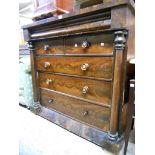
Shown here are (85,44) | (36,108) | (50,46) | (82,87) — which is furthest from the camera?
(36,108)

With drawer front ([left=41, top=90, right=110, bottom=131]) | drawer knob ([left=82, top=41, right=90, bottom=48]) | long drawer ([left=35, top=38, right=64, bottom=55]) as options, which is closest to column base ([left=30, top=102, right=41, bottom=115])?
drawer front ([left=41, top=90, right=110, bottom=131])

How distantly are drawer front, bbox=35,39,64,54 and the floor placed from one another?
671 mm

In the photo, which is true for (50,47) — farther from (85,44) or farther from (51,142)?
(51,142)

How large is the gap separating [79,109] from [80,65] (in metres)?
0.36

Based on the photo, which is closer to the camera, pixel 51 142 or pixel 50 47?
pixel 51 142

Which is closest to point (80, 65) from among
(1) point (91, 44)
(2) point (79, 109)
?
(1) point (91, 44)

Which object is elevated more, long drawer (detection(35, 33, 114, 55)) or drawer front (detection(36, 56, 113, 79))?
long drawer (detection(35, 33, 114, 55))

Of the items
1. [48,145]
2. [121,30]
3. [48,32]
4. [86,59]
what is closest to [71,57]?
[86,59]

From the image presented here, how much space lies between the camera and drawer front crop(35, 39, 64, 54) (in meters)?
A: 1.16

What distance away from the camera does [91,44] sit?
0.93m

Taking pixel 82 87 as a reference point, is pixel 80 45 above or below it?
above

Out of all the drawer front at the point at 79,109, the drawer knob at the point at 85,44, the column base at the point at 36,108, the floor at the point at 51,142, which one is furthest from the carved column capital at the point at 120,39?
the column base at the point at 36,108

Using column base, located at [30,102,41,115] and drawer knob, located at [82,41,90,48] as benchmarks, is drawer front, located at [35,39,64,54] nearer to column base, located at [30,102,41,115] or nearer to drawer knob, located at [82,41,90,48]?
drawer knob, located at [82,41,90,48]

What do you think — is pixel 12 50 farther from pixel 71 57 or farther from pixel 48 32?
pixel 48 32
